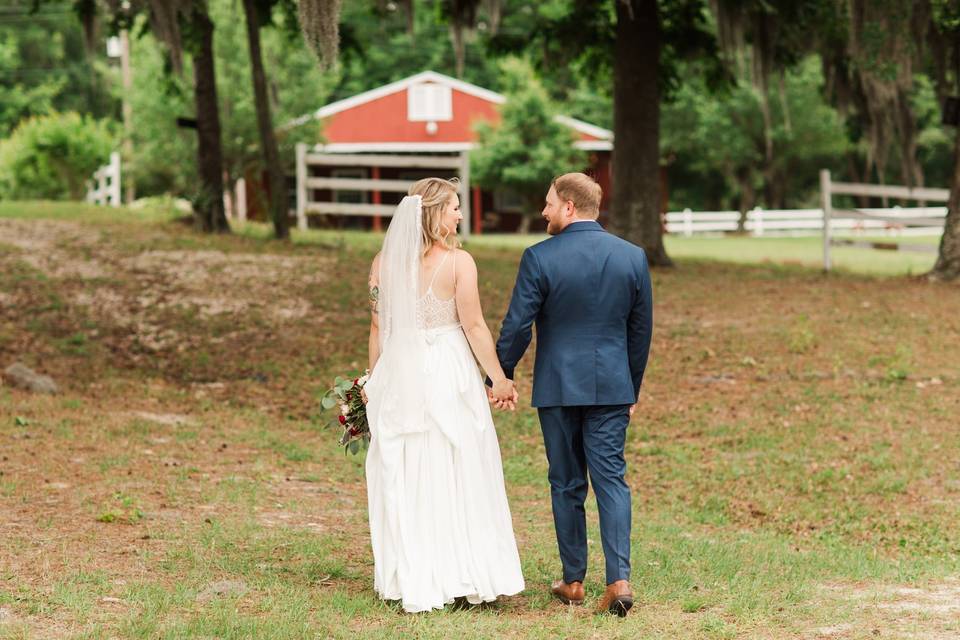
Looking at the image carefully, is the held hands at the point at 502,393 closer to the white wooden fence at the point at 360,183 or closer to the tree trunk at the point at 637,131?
the tree trunk at the point at 637,131

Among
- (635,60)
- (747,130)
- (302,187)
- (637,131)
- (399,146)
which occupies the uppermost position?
(747,130)

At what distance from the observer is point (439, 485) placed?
5.53 m

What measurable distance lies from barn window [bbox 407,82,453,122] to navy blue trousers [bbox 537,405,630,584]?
36.4 meters

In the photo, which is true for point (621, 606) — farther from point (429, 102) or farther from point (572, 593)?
point (429, 102)

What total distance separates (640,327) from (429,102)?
36.4 metres

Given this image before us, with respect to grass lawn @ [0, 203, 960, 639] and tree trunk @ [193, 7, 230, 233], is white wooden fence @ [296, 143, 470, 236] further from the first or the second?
grass lawn @ [0, 203, 960, 639]

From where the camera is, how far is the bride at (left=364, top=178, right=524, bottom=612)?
18.1 feet

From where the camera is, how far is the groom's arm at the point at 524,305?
5559 mm

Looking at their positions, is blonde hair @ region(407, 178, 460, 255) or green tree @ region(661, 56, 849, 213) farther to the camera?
green tree @ region(661, 56, 849, 213)

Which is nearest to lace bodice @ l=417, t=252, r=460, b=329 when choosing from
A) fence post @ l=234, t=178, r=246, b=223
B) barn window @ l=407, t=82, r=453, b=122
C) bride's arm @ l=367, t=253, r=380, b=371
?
bride's arm @ l=367, t=253, r=380, b=371

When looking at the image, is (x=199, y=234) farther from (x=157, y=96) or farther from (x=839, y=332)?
(x=157, y=96)

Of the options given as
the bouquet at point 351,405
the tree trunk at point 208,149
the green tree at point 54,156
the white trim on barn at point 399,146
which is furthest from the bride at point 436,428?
the white trim on barn at point 399,146

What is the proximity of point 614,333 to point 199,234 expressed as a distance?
14462 mm

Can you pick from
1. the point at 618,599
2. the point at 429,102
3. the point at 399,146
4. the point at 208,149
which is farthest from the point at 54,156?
the point at 618,599
